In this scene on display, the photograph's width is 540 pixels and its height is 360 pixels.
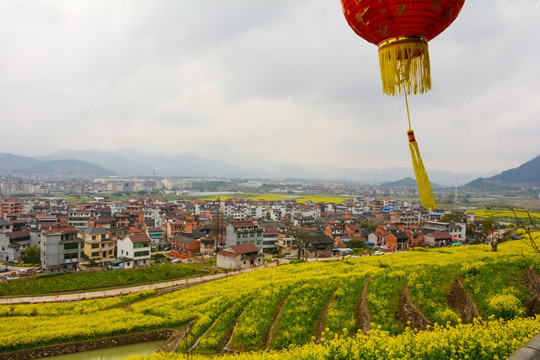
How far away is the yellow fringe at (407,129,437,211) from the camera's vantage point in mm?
4898

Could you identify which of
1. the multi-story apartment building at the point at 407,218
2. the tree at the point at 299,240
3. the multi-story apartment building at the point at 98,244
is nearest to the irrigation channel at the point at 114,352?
the multi-story apartment building at the point at 98,244

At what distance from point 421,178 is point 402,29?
6.90ft

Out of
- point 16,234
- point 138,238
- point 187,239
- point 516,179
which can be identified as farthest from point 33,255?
point 516,179

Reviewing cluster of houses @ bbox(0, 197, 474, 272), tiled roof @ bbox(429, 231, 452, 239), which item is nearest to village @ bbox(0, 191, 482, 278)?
cluster of houses @ bbox(0, 197, 474, 272)

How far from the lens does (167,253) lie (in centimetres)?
3725

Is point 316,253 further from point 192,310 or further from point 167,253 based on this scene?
point 192,310

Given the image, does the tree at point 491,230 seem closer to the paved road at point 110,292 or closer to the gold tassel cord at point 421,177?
the gold tassel cord at point 421,177

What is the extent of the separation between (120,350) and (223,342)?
559cm

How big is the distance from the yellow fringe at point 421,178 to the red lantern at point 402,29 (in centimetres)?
81

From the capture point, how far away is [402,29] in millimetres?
4766

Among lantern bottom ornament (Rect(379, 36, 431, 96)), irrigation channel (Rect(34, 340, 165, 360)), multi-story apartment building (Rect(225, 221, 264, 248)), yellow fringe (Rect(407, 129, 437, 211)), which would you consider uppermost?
lantern bottom ornament (Rect(379, 36, 431, 96))

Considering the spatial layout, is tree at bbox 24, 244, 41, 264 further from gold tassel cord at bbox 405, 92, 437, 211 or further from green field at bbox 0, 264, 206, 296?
gold tassel cord at bbox 405, 92, 437, 211

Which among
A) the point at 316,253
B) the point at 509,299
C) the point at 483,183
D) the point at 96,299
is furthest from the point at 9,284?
the point at 483,183

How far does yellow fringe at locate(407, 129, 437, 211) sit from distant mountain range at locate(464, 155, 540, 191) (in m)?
110
